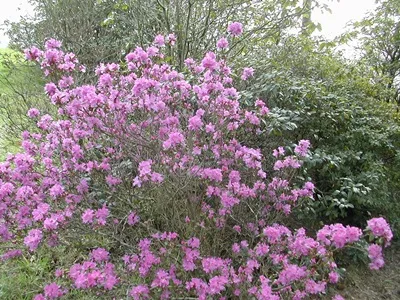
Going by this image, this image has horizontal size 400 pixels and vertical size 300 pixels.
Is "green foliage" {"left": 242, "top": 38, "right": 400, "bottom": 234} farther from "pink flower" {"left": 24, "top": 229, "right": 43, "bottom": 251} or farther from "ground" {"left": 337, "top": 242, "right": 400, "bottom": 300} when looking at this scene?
"pink flower" {"left": 24, "top": 229, "right": 43, "bottom": 251}

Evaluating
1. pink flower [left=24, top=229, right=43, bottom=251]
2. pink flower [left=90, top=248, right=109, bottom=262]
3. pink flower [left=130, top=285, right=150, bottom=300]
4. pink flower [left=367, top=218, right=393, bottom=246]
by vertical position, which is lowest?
pink flower [left=130, top=285, right=150, bottom=300]

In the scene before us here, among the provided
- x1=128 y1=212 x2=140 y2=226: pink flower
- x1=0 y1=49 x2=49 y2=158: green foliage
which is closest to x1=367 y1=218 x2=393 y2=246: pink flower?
x1=128 y1=212 x2=140 y2=226: pink flower

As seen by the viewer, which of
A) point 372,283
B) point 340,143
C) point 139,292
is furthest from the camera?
point 340,143

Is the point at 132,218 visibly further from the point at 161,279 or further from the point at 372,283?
the point at 372,283

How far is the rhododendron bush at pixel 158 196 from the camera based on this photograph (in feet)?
6.99

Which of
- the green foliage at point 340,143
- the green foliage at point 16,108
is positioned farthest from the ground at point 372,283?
the green foliage at point 16,108

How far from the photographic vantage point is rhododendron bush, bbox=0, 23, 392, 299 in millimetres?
2131

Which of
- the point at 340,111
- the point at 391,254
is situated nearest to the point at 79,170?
the point at 340,111

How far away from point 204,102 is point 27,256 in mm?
2092

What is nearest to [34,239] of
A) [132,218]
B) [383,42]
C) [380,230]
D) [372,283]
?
[132,218]

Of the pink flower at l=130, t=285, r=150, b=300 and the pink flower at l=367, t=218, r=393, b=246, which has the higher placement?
the pink flower at l=367, t=218, r=393, b=246

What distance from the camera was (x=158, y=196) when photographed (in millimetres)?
2475

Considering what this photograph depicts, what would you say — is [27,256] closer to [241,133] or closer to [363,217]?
[241,133]

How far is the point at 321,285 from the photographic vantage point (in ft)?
6.71
